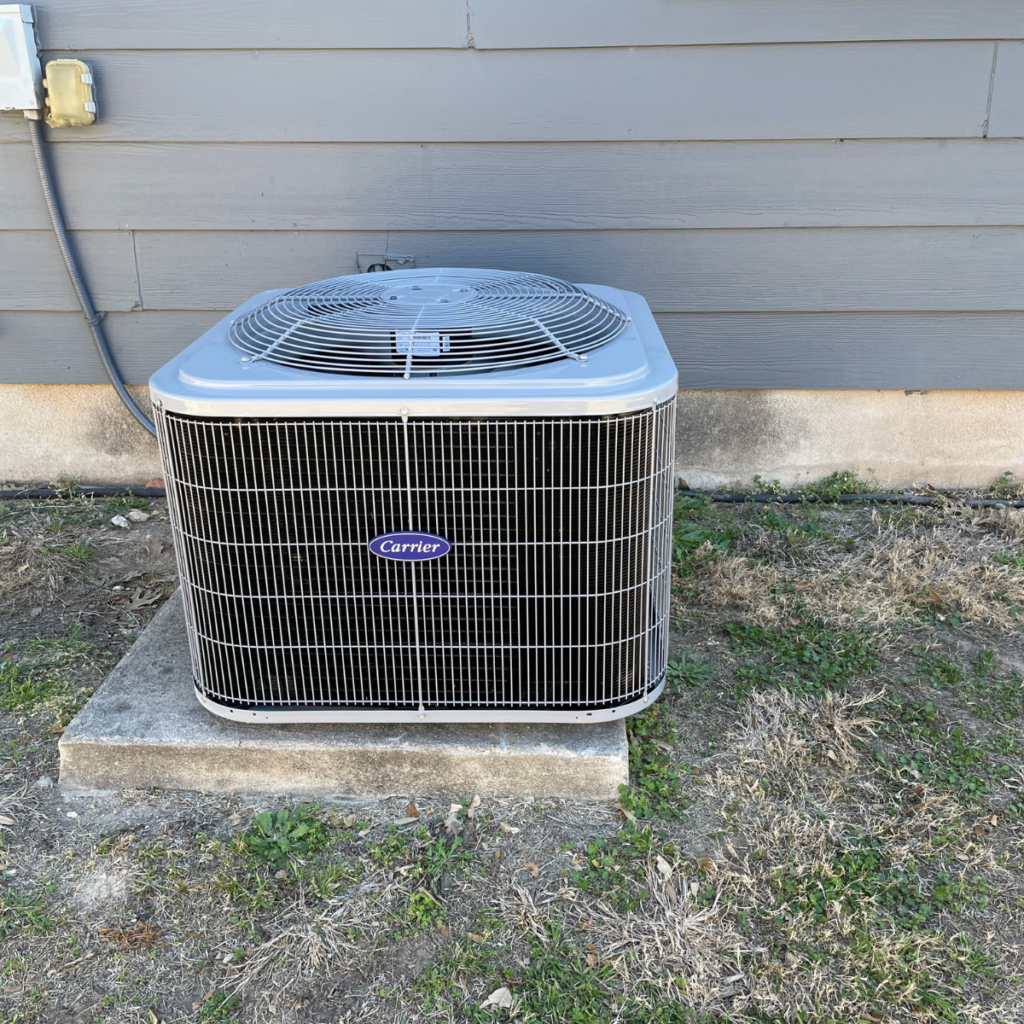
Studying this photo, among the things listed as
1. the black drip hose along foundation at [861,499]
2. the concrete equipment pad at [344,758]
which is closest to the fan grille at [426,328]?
the concrete equipment pad at [344,758]

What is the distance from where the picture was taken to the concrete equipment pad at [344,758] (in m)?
2.22

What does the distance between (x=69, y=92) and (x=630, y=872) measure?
125 inches

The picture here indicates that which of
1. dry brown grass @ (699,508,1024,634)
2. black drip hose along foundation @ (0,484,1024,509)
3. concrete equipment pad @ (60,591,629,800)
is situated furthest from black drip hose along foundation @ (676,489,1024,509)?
concrete equipment pad @ (60,591,629,800)

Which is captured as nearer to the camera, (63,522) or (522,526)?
(522,526)

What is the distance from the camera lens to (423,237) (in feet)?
11.2

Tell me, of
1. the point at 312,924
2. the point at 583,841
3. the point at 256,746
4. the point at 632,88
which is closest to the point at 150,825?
the point at 256,746

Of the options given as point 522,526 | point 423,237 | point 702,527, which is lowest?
point 702,527

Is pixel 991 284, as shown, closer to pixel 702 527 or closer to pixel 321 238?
pixel 702 527

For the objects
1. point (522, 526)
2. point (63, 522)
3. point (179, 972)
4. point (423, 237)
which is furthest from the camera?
point (63, 522)

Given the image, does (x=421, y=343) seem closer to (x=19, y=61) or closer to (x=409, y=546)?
(x=409, y=546)

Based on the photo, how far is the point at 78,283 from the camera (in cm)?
348

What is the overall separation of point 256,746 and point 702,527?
198cm

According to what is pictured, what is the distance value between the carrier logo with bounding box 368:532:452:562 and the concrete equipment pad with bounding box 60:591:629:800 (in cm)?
54

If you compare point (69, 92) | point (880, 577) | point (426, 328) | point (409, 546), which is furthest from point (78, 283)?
point (880, 577)
